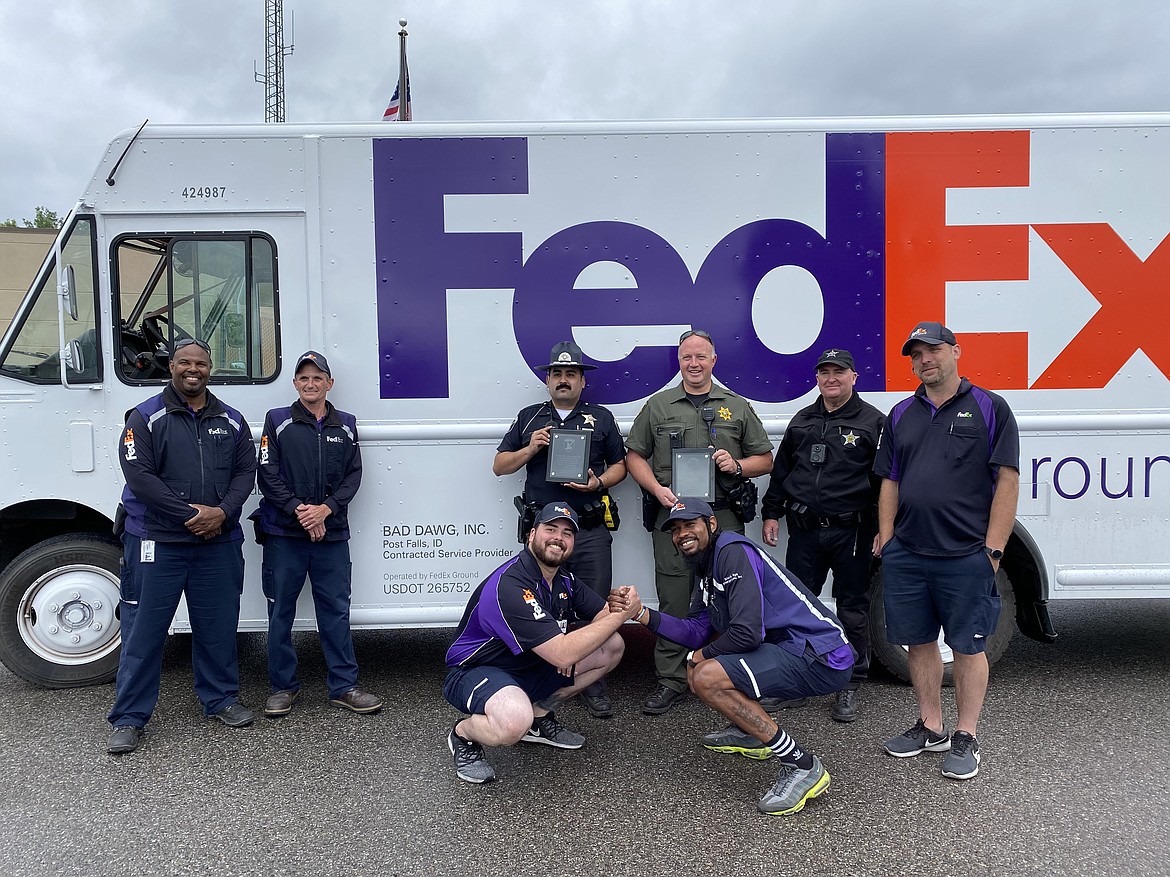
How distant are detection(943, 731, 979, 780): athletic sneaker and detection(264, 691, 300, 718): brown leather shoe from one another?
3204 mm

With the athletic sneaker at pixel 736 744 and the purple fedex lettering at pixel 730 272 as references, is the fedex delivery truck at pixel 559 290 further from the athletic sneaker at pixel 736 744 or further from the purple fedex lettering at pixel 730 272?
the athletic sneaker at pixel 736 744

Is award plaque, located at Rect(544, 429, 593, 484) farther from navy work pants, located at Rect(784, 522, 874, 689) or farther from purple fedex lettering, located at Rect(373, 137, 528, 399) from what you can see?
navy work pants, located at Rect(784, 522, 874, 689)

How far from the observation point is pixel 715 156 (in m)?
4.36

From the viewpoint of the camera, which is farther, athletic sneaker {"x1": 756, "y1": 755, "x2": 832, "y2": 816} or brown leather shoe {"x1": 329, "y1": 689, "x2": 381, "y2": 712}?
brown leather shoe {"x1": 329, "y1": 689, "x2": 381, "y2": 712}

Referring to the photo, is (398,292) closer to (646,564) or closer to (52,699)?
(646,564)

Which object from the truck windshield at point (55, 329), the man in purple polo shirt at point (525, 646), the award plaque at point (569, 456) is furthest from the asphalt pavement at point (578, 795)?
the truck windshield at point (55, 329)

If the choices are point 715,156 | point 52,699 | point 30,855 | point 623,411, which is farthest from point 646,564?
point 52,699

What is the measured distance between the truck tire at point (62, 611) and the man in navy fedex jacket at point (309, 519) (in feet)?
3.18

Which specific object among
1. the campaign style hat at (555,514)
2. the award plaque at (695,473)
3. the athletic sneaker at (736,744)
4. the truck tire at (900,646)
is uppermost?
the award plaque at (695,473)

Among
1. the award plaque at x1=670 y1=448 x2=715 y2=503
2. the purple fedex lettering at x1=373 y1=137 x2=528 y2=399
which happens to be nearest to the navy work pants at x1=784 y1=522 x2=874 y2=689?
the award plaque at x1=670 y1=448 x2=715 y2=503

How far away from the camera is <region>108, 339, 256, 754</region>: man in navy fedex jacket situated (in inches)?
152

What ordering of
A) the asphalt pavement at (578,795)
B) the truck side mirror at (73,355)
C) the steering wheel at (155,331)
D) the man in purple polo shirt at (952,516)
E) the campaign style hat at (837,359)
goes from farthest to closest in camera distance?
the steering wheel at (155,331) → the truck side mirror at (73,355) → the campaign style hat at (837,359) → the man in purple polo shirt at (952,516) → the asphalt pavement at (578,795)

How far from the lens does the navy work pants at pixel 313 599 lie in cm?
416

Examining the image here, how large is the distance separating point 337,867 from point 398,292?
8.88 feet
